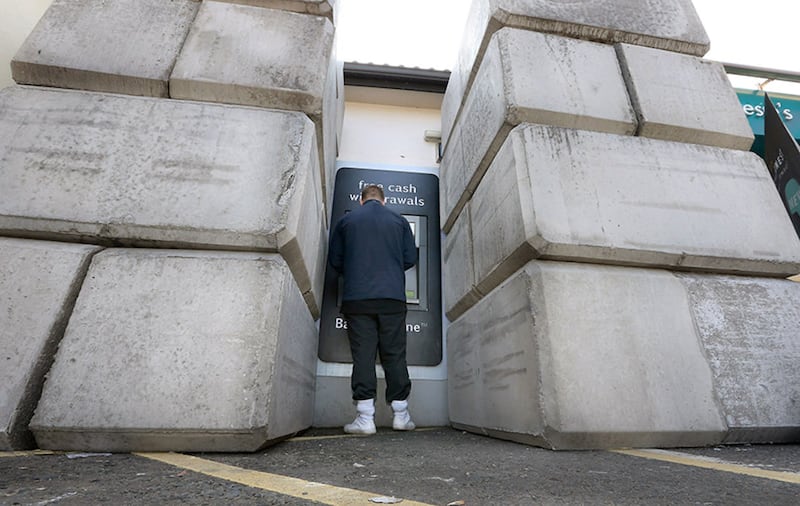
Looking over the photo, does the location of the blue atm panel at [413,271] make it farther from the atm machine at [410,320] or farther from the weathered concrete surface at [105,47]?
the weathered concrete surface at [105,47]

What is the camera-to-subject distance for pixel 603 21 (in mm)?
2908

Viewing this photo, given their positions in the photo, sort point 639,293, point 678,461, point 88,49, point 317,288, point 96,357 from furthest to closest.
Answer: point 317,288
point 88,49
point 639,293
point 96,357
point 678,461

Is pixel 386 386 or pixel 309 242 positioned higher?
pixel 309 242

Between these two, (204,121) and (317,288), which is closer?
(204,121)

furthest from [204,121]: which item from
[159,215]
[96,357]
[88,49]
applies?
[96,357]

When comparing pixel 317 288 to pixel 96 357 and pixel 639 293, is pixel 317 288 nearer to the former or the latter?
pixel 96 357

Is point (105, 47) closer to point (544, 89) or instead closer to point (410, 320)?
point (544, 89)

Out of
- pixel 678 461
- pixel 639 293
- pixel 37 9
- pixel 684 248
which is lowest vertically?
pixel 678 461

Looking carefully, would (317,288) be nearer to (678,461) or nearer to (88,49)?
(88,49)

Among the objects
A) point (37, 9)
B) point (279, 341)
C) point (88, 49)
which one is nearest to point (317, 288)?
point (279, 341)

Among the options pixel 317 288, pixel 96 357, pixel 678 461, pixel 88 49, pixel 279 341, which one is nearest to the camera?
pixel 678 461

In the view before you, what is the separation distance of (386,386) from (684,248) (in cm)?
227

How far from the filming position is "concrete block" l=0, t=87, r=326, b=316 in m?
1.95

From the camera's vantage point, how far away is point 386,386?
3.22m
